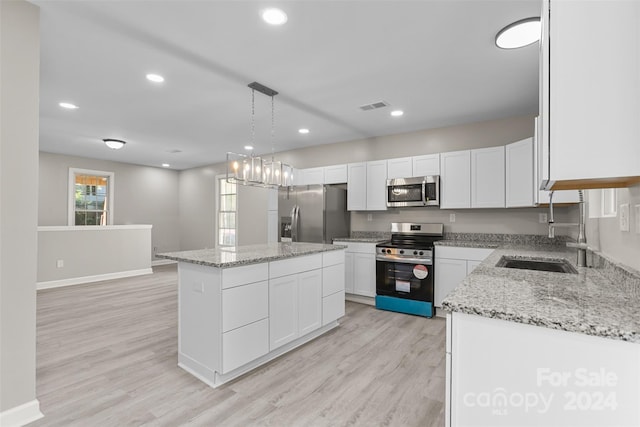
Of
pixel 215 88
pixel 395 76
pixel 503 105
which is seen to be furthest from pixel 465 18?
pixel 215 88

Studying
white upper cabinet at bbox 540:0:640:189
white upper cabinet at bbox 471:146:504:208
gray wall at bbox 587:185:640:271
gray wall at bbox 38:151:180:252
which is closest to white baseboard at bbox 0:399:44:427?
white upper cabinet at bbox 540:0:640:189

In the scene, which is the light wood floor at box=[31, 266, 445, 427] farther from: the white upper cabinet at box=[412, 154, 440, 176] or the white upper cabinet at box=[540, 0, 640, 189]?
the white upper cabinet at box=[412, 154, 440, 176]

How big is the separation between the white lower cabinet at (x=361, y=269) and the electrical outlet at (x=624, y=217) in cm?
293

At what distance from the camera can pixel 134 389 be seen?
2285 millimetres

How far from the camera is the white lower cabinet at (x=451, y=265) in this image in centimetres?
372

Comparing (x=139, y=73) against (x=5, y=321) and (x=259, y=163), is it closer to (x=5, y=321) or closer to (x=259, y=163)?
(x=259, y=163)

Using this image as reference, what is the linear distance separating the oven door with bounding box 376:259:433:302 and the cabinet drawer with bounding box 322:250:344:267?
848 millimetres

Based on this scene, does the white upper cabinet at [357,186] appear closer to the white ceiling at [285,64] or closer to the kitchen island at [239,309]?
the white ceiling at [285,64]

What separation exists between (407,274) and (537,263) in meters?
1.62

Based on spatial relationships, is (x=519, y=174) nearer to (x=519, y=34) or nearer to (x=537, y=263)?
(x=537, y=263)

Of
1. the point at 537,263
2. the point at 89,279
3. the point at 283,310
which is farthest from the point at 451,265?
the point at 89,279

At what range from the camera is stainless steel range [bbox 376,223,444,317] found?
3906mm

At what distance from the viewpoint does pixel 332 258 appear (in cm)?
349

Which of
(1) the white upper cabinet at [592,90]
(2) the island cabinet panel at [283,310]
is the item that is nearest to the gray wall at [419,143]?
(2) the island cabinet panel at [283,310]
